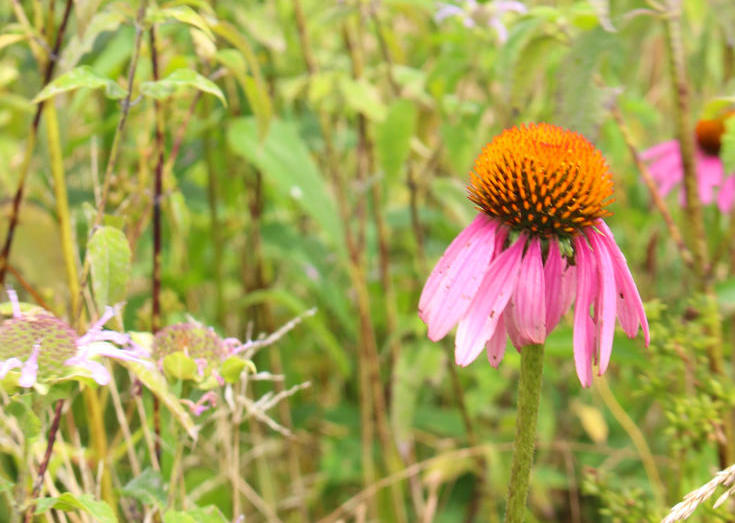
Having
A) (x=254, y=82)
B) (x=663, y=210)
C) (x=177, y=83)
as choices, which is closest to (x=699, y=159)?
(x=663, y=210)

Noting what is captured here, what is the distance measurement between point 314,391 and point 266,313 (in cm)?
24

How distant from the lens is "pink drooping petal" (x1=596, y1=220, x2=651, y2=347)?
52 centimetres

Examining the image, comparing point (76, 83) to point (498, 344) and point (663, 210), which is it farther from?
point (663, 210)

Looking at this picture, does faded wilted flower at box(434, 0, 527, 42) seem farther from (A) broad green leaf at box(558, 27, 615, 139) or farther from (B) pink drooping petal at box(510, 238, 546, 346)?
(B) pink drooping petal at box(510, 238, 546, 346)

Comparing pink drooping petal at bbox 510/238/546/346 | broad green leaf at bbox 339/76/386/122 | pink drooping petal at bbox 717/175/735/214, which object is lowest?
pink drooping petal at bbox 717/175/735/214

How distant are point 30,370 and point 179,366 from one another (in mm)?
102

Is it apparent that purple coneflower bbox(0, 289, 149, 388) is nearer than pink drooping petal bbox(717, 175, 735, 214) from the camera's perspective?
Yes

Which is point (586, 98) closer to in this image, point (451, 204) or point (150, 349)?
point (451, 204)

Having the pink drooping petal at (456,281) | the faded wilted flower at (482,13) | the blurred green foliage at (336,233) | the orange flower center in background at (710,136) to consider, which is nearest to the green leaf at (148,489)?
the blurred green foliage at (336,233)

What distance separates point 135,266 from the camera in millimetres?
1151

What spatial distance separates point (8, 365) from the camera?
0.45 meters

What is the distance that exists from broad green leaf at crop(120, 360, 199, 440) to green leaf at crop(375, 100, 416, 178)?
0.50 m

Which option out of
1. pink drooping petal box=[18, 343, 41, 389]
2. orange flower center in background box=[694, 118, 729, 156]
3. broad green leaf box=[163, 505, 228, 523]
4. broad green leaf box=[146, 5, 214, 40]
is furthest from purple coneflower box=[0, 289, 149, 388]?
orange flower center in background box=[694, 118, 729, 156]

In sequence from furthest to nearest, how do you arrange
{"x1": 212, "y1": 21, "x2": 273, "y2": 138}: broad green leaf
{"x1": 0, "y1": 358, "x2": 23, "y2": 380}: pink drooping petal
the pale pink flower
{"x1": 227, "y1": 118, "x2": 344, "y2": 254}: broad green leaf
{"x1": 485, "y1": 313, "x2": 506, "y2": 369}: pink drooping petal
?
the pale pink flower, {"x1": 227, "y1": 118, "x2": 344, "y2": 254}: broad green leaf, {"x1": 212, "y1": 21, "x2": 273, "y2": 138}: broad green leaf, {"x1": 485, "y1": 313, "x2": 506, "y2": 369}: pink drooping petal, {"x1": 0, "y1": 358, "x2": 23, "y2": 380}: pink drooping petal
